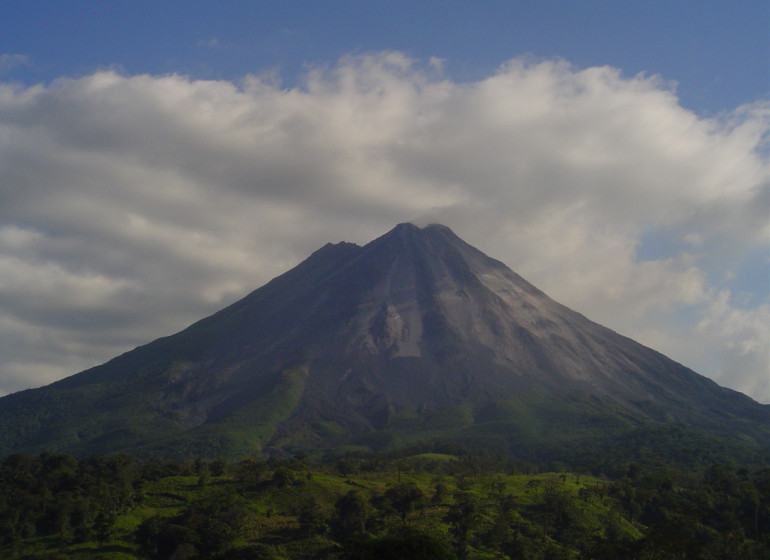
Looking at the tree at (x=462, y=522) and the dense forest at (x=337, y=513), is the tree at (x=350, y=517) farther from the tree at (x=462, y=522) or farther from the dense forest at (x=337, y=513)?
the tree at (x=462, y=522)

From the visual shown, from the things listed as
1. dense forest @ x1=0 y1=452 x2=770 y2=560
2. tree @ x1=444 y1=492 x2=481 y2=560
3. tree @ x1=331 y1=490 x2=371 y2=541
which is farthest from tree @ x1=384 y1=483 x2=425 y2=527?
tree @ x1=444 y1=492 x2=481 y2=560

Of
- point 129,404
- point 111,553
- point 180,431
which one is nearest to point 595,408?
point 180,431

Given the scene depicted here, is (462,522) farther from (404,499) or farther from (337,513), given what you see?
(337,513)

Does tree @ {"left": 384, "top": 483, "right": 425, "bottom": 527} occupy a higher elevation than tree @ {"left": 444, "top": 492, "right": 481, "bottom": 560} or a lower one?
higher

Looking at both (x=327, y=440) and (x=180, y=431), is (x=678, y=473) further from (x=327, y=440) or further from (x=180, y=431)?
(x=180, y=431)

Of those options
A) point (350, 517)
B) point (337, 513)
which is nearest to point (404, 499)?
point (350, 517)

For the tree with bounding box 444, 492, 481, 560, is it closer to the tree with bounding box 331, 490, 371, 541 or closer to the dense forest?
the dense forest

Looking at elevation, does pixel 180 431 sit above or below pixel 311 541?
above

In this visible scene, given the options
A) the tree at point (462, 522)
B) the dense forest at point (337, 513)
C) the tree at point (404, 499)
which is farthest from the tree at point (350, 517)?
the tree at point (462, 522)

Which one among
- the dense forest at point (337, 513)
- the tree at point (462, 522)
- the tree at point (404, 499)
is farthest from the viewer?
the tree at point (404, 499)
